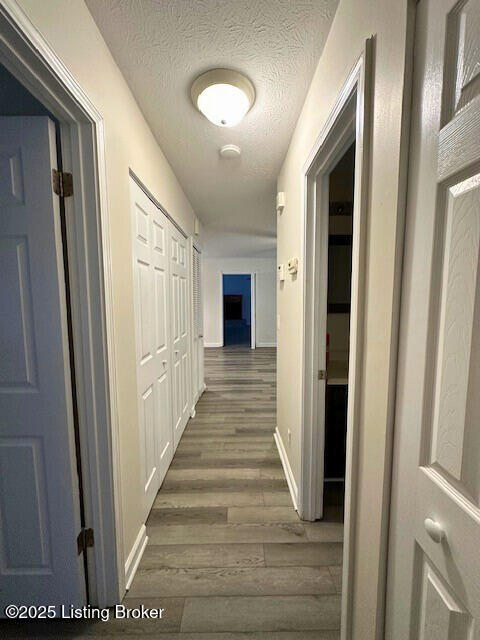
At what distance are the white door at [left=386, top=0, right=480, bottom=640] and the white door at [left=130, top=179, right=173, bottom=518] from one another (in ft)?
4.25

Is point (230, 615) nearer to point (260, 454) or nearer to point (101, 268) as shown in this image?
point (260, 454)

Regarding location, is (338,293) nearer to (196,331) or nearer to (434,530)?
(434,530)

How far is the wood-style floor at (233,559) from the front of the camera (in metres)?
1.15

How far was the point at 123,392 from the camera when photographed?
129cm

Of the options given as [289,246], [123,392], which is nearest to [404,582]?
[123,392]

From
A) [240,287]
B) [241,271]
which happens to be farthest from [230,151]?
[240,287]

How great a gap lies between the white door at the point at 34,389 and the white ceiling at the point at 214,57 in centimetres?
54

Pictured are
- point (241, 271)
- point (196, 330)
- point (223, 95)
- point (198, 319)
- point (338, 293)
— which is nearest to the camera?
point (223, 95)

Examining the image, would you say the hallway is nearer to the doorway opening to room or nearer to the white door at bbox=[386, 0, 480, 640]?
the white door at bbox=[386, 0, 480, 640]

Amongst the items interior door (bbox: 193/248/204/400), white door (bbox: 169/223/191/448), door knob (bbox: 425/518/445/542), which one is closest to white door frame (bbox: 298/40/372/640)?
door knob (bbox: 425/518/445/542)

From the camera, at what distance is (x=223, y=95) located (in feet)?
4.30

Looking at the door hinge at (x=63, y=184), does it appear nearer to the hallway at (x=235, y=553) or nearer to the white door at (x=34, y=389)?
the white door at (x=34, y=389)

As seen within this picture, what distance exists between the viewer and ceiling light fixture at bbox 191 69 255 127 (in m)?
1.27

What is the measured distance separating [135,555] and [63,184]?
1.81 m
